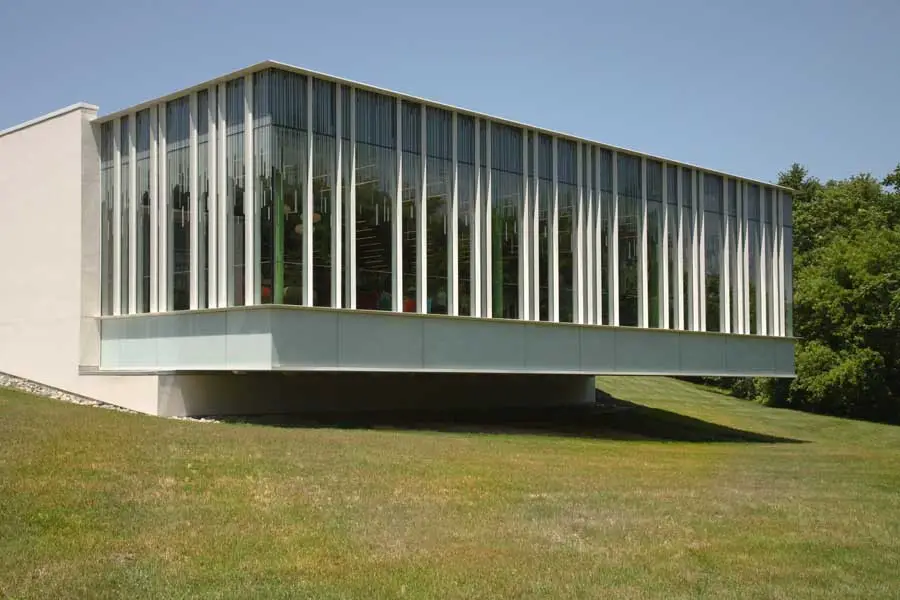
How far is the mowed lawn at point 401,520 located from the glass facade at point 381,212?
6.58 m

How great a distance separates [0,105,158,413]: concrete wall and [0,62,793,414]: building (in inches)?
2.8

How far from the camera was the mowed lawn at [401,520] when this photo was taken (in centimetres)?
1079

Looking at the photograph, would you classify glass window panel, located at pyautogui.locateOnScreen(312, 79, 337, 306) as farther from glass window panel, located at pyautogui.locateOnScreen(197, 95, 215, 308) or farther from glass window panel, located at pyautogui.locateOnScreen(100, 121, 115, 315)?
glass window panel, located at pyautogui.locateOnScreen(100, 121, 115, 315)

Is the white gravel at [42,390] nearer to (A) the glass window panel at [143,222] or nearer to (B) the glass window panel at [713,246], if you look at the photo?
(A) the glass window panel at [143,222]

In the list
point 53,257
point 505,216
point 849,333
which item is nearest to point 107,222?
point 53,257

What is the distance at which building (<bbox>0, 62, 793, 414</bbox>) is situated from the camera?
27922mm

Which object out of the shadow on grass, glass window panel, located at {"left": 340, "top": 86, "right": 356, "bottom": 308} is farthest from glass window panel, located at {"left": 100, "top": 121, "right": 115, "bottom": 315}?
glass window panel, located at {"left": 340, "top": 86, "right": 356, "bottom": 308}

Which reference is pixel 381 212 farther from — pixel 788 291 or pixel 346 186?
pixel 788 291

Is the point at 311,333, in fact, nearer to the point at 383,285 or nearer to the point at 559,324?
the point at 383,285

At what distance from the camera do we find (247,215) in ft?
90.5

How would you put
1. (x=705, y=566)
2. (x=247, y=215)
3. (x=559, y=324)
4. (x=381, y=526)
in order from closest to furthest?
1. (x=705, y=566)
2. (x=381, y=526)
3. (x=247, y=215)
4. (x=559, y=324)

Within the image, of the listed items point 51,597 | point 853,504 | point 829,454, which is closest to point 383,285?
point 829,454

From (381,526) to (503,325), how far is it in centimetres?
2024

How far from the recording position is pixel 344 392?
3556 centimetres
